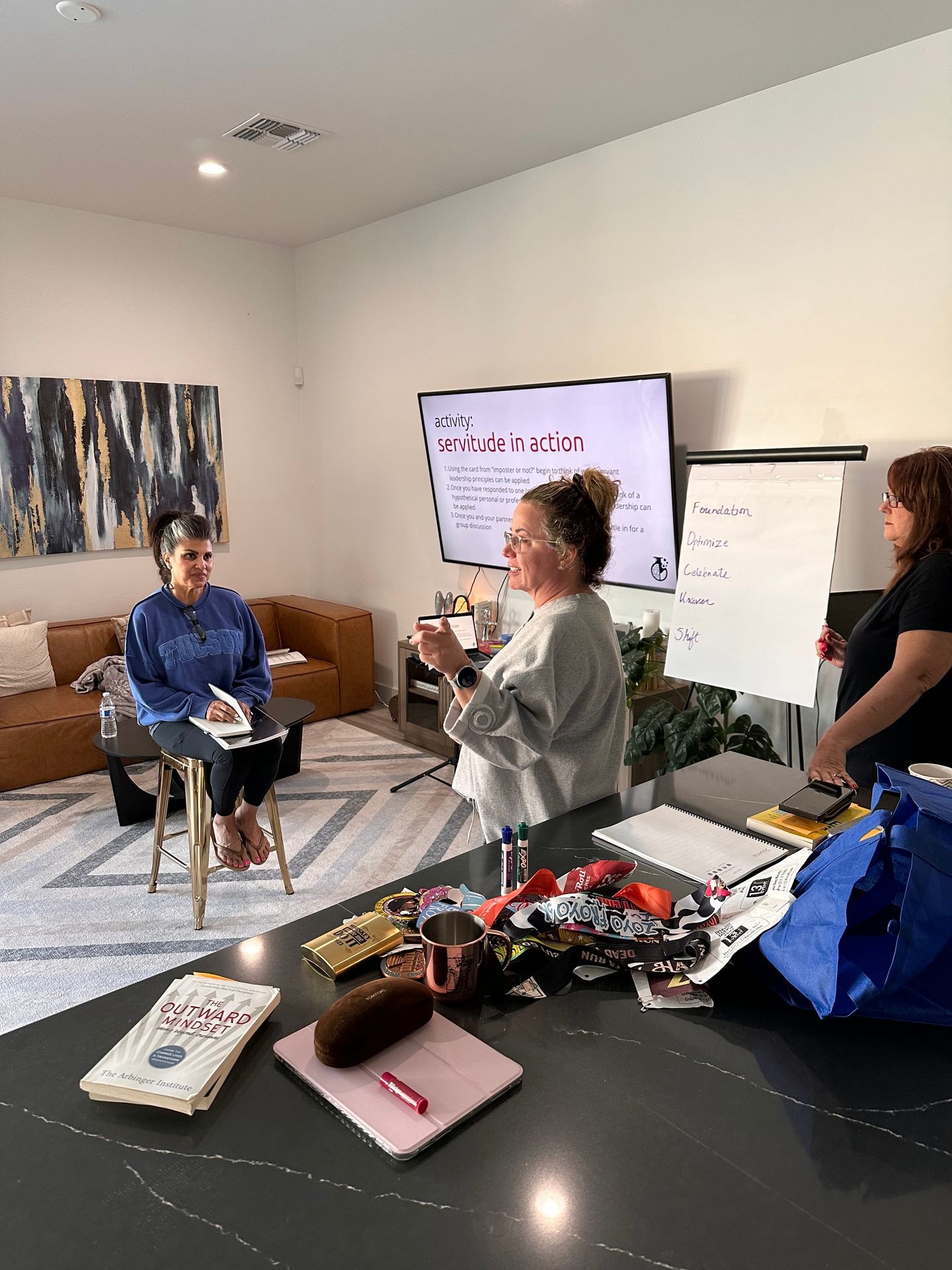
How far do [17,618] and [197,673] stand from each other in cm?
242

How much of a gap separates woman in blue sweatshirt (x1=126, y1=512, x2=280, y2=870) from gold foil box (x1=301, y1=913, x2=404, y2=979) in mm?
1687

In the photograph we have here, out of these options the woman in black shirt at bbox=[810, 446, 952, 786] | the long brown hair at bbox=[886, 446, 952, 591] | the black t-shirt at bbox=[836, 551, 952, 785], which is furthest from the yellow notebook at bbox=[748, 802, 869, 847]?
the long brown hair at bbox=[886, 446, 952, 591]

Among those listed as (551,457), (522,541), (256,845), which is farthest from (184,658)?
(551,457)

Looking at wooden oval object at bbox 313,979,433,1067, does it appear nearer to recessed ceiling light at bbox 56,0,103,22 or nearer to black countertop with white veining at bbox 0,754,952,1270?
black countertop with white veining at bbox 0,754,952,1270

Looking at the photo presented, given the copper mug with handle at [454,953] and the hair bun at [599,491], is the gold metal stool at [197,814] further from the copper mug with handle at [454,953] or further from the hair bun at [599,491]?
the copper mug with handle at [454,953]

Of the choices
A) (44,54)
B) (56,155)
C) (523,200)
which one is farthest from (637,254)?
(56,155)

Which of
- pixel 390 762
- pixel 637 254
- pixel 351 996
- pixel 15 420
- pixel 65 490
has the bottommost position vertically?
pixel 390 762

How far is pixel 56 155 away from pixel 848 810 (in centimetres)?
430

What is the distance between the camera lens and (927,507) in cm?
224

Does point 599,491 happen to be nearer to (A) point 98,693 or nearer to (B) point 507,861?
(B) point 507,861

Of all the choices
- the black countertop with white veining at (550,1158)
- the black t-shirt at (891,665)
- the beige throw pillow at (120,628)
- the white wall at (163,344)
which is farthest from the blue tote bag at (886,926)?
the white wall at (163,344)

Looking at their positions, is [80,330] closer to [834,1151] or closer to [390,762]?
[390,762]

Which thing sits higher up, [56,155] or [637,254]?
[56,155]

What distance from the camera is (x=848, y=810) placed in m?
1.67
